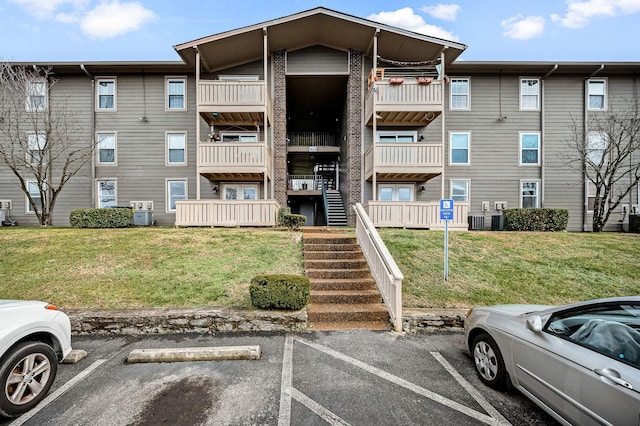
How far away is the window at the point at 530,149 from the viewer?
48.3 feet

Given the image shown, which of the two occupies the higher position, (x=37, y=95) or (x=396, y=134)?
(x=37, y=95)

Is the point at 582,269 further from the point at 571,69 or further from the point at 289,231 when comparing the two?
the point at 571,69

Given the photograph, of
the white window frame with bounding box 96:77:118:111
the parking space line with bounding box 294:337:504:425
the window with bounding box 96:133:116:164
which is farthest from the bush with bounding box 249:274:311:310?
the white window frame with bounding box 96:77:118:111

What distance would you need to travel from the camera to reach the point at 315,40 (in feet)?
44.8

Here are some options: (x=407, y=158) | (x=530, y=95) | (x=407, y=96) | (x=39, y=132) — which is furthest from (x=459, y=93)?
(x=39, y=132)

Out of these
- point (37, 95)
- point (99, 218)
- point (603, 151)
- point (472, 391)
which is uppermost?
point (37, 95)

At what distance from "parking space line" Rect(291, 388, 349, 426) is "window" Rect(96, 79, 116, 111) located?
16.9m

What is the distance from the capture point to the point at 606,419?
7.36 ft

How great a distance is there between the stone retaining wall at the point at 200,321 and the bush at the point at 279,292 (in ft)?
0.52

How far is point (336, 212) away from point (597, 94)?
14750mm

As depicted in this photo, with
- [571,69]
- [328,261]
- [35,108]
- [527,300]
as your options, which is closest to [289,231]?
[328,261]

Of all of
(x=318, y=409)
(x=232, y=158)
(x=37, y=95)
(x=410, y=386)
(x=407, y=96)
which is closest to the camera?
(x=318, y=409)

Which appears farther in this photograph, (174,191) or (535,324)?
(174,191)

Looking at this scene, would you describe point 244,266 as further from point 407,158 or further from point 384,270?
point 407,158
